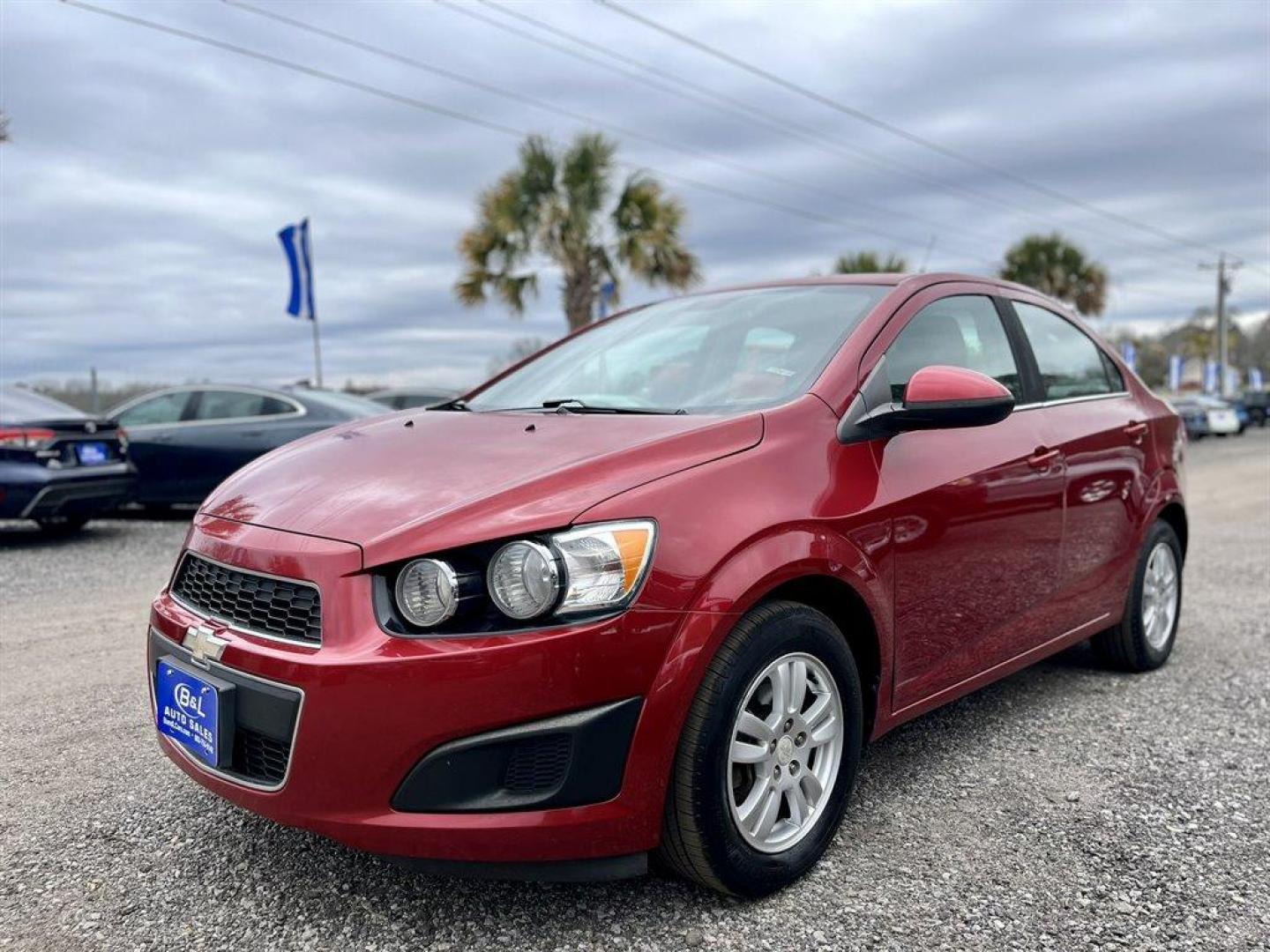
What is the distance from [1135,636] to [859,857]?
2154mm

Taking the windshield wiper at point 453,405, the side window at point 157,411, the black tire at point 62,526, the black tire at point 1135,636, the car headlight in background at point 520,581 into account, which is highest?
the windshield wiper at point 453,405

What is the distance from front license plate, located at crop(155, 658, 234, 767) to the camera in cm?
223

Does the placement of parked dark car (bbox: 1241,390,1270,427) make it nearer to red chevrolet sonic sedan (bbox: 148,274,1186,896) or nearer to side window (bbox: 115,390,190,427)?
side window (bbox: 115,390,190,427)

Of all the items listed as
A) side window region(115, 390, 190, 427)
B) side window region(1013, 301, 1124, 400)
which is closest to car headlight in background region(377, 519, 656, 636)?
side window region(1013, 301, 1124, 400)

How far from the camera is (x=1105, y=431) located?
12.6 feet

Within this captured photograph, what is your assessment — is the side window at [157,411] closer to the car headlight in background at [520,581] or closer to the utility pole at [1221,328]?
the car headlight in background at [520,581]

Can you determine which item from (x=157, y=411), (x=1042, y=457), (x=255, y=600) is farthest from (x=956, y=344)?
(x=157, y=411)

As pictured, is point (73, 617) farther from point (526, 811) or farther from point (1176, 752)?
point (1176, 752)

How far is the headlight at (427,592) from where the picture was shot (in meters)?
2.07

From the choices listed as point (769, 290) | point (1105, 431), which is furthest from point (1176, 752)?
point (769, 290)

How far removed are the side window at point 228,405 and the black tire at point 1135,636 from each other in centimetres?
737

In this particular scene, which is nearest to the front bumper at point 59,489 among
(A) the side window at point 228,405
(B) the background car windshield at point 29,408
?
(B) the background car windshield at point 29,408

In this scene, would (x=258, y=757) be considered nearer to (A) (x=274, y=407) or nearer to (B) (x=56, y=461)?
(B) (x=56, y=461)

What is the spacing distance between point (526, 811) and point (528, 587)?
0.45 metres
